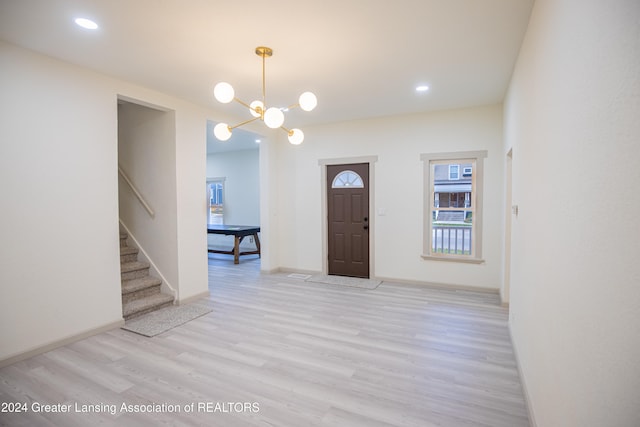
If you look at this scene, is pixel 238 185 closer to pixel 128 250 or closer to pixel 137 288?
pixel 128 250

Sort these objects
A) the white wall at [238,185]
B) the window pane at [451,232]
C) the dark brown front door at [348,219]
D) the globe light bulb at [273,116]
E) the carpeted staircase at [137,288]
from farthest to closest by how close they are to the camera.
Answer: the white wall at [238,185]
the dark brown front door at [348,219]
the window pane at [451,232]
the carpeted staircase at [137,288]
the globe light bulb at [273,116]

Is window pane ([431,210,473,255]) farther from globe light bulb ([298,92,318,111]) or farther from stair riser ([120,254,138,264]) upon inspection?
stair riser ([120,254,138,264])

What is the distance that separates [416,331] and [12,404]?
342 centimetres

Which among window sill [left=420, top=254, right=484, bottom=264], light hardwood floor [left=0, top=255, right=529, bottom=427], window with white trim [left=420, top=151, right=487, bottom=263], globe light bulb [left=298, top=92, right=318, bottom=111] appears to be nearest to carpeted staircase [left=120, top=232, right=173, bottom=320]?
light hardwood floor [left=0, top=255, right=529, bottom=427]

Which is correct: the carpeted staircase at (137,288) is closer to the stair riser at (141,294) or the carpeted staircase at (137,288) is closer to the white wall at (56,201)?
the stair riser at (141,294)

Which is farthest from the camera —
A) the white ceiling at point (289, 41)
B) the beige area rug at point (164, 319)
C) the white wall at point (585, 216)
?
the beige area rug at point (164, 319)

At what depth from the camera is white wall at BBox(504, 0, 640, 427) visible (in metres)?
0.85

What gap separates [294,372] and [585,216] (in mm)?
2315

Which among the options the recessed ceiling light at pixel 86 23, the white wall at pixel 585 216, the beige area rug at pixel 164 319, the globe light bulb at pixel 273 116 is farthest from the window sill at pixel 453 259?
the recessed ceiling light at pixel 86 23

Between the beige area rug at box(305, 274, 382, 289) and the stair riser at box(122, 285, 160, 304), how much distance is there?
2.40 meters

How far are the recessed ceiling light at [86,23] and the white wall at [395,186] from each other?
384cm

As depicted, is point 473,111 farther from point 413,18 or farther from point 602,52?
point 602,52

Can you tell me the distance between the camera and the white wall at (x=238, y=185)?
889cm

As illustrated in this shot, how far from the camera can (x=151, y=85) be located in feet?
12.6
